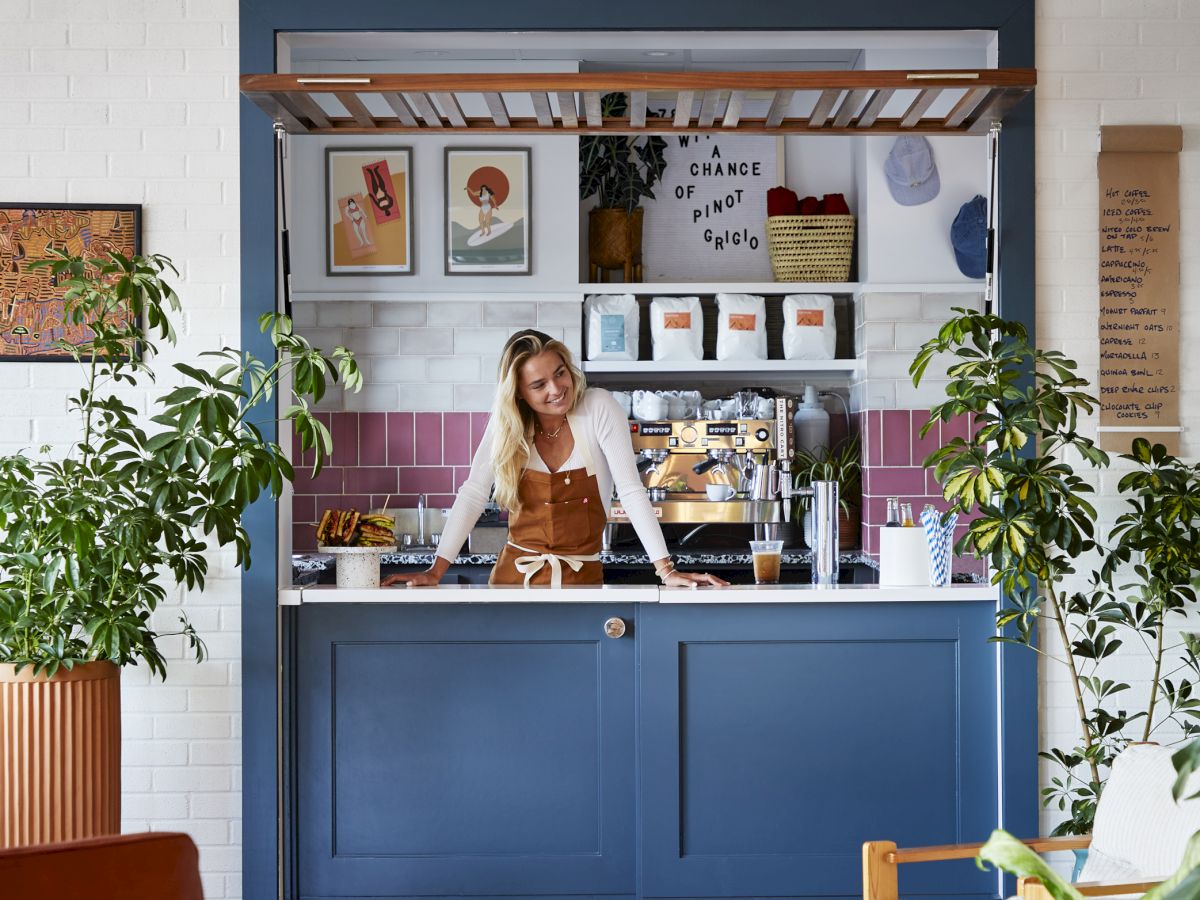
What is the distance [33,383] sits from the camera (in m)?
3.36

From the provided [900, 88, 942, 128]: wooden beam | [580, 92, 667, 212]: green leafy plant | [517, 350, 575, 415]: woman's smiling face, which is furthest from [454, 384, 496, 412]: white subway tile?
[900, 88, 942, 128]: wooden beam

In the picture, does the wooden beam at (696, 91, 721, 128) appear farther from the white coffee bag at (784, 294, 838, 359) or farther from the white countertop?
the white coffee bag at (784, 294, 838, 359)

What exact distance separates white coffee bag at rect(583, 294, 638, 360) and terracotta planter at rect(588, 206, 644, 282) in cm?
23

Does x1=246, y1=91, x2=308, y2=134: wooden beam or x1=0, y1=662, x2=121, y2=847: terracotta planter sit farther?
x1=246, y1=91, x2=308, y2=134: wooden beam

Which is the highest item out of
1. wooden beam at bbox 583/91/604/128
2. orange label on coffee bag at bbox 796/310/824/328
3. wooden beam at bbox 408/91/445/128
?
wooden beam at bbox 408/91/445/128

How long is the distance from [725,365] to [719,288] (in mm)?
320

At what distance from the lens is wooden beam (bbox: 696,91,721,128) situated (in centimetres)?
302

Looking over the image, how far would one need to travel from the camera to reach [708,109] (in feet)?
10.2

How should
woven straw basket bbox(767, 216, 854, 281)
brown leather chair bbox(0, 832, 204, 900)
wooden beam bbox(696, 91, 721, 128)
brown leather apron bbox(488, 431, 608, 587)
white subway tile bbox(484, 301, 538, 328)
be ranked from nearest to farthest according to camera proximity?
1. brown leather chair bbox(0, 832, 204, 900)
2. wooden beam bbox(696, 91, 721, 128)
3. brown leather apron bbox(488, 431, 608, 587)
4. woven straw basket bbox(767, 216, 854, 281)
5. white subway tile bbox(484, 301, 538, 328)

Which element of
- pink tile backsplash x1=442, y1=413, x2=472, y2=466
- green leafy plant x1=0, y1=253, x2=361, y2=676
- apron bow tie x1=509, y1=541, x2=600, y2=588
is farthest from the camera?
pink tile backsplash x1=442, y1=413, x2=472, y2=466

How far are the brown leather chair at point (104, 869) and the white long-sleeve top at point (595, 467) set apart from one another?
6.02ft

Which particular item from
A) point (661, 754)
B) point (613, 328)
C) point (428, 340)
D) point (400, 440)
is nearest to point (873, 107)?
point (661, 754)

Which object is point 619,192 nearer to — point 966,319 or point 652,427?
point 652,427

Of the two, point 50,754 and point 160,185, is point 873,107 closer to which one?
point 160,185
